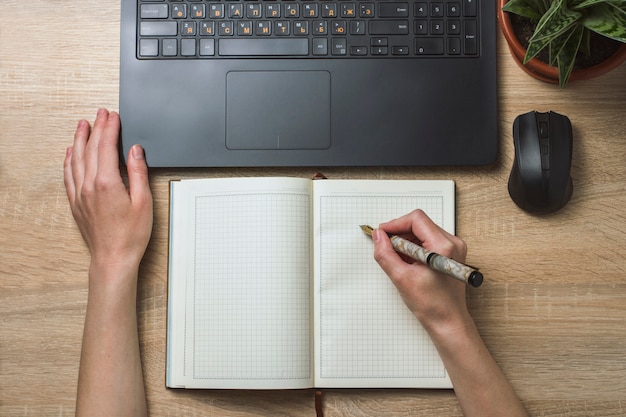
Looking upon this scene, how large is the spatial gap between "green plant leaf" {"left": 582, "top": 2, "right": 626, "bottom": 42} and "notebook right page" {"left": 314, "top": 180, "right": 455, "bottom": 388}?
25 cm

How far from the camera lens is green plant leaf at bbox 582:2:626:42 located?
0.66m

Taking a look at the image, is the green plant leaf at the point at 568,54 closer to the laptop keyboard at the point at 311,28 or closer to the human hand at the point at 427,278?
the laptop keyboard at the point at 311,28

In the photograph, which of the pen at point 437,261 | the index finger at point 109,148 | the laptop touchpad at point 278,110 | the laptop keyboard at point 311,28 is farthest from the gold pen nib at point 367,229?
the index finger at point 109,148

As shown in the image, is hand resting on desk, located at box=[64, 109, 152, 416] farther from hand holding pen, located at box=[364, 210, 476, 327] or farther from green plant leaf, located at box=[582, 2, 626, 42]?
green plant leaf, located at box=[582, 2, 626, 42]

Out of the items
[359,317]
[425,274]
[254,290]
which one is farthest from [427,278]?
[254,290]

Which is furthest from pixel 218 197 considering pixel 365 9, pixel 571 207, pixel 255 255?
pixel 571 207

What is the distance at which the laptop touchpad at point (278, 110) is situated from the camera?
0.81 m

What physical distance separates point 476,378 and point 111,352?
0.44m

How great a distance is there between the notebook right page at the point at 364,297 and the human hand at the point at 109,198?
0.22 m

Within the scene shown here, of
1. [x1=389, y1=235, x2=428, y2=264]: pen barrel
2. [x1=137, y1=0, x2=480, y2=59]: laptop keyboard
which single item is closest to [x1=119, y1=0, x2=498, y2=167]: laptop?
[x1=137, y1=0, x2=480, y2=59]: laptop keyboard

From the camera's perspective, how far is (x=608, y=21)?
671 mm

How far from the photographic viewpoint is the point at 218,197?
0.81 m

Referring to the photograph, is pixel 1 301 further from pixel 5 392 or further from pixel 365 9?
pixel 365 9

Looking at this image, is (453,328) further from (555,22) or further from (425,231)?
(555,22)
